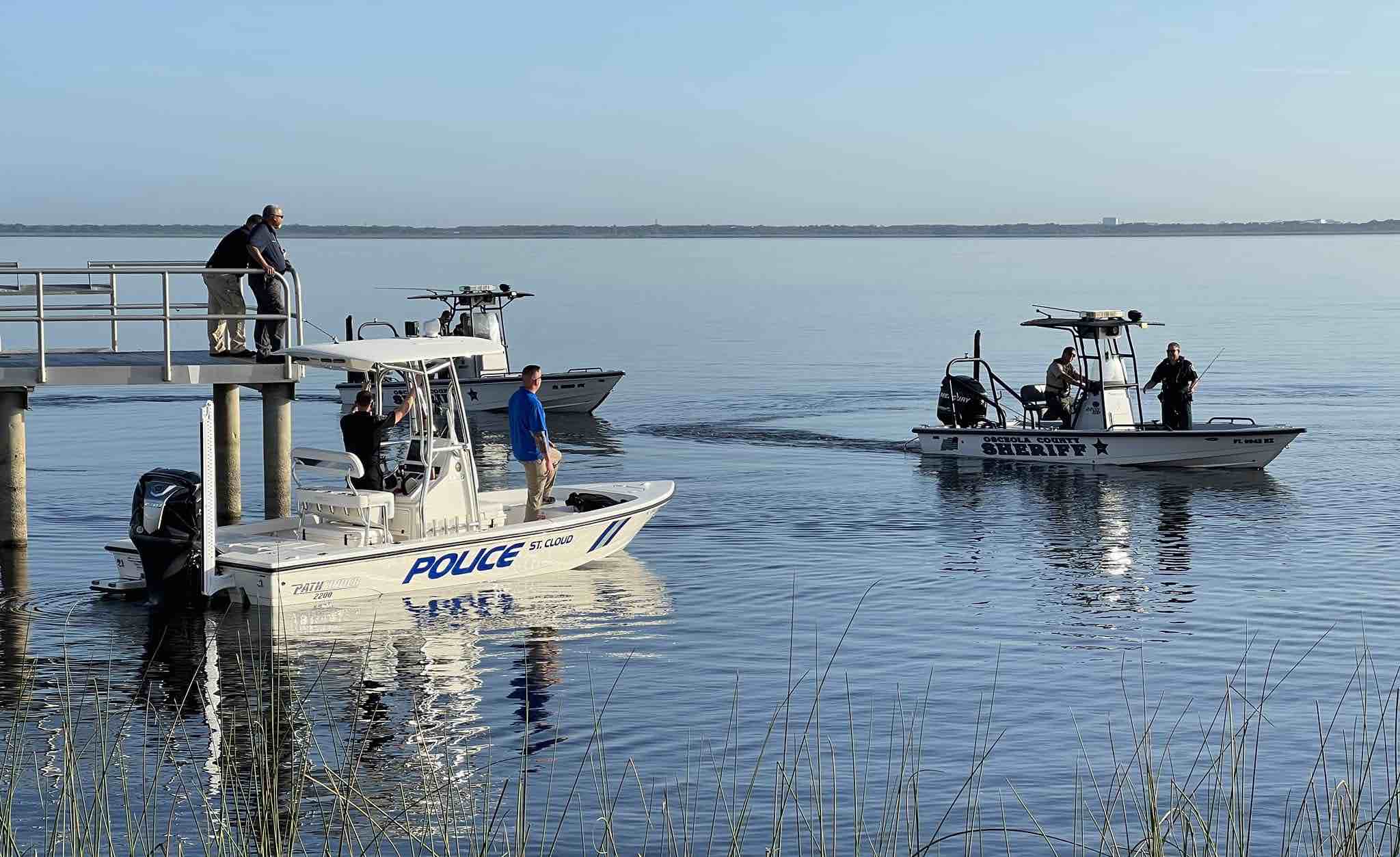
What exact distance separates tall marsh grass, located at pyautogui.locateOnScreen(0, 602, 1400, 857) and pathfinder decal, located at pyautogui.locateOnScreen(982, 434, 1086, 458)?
14726 mm

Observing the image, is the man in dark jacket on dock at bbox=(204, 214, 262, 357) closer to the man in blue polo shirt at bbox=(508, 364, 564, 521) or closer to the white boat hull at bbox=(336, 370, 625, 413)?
the man in blue polo shirt at bbox=(508, 364, 564, 521)

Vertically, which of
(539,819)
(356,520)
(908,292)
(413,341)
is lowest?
(539,819)

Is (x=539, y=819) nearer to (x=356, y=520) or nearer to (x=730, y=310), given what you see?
(x=356, y=520)

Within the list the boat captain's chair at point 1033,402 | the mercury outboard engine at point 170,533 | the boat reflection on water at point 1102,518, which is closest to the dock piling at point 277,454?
the mercury outboard engine at point 170,533

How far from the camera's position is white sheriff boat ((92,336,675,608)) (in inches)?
606

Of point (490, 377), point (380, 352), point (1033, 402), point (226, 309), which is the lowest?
point (1033, 402)

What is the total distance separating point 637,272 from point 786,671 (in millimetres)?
155396

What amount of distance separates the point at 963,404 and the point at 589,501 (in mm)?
11849

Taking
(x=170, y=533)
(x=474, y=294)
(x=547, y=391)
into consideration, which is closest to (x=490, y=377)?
(x=547, y=391)

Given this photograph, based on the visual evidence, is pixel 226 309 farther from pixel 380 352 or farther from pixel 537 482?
A: pixel 537 482

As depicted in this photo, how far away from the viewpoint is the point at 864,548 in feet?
69.4

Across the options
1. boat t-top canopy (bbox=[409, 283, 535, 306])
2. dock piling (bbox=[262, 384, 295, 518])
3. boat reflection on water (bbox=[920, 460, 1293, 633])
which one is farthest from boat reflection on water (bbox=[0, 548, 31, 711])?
boat t-top canopy (bbox=[409, 283, 535, 306])

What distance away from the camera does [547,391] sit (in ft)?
123

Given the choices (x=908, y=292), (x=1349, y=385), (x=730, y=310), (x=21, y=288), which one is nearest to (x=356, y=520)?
(x=21, y=288)
